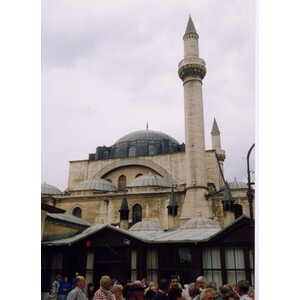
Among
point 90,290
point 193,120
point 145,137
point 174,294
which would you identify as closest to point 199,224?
point 90,290

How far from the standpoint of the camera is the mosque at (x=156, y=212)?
6.10 meters

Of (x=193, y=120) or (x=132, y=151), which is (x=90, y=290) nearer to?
(x=193, y=120)

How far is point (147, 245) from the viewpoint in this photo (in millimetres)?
6488

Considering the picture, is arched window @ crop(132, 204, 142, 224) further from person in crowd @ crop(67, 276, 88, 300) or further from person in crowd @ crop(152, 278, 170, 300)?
person in crowd @ crop(152, 278, 170, 300)

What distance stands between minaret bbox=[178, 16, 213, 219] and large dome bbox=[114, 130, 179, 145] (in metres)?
5.97

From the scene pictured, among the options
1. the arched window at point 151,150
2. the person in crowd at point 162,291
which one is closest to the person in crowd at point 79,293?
the person in crowd at point 162,291

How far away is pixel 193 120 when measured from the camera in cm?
1269

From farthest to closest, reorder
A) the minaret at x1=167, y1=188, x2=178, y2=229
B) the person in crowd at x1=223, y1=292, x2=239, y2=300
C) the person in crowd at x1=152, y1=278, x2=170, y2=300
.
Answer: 1. the minaret at x1=167, y1=188, x2=178, y2=229
2. the person in crowd at x1=223, y1=292, x2=239, y2=300
3. the person in crowd at x1=152, y1=278, x2=170, y2=300

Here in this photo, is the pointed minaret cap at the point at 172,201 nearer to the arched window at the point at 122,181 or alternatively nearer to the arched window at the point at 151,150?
the arched window at the point at 122,181

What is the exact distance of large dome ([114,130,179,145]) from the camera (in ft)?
61.4

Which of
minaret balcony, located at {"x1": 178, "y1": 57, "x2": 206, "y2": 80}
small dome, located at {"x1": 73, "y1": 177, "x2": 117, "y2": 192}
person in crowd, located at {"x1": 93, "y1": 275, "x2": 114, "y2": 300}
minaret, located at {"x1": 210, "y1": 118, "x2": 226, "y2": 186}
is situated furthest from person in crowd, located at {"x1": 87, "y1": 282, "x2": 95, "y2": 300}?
→ minaret, located at {"x1": 210, "y1": 118, "x2": 226, "y2": 186}

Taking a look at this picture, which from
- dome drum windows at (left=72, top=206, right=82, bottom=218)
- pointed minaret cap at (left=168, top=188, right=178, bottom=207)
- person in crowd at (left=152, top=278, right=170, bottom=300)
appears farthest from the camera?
dome drum windows at (left=72, top=206, right=82, bottom=218)

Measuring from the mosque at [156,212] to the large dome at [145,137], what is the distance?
54mm
